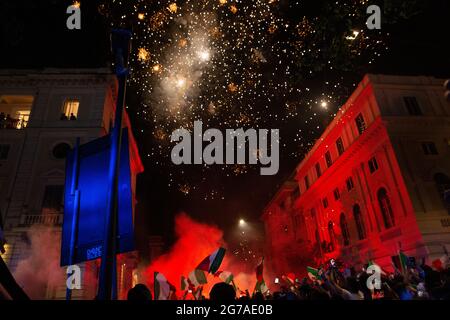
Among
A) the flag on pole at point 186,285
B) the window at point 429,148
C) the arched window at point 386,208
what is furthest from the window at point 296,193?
the flag on pole at point 186,285

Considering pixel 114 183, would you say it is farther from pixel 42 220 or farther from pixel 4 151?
pixel 4 151

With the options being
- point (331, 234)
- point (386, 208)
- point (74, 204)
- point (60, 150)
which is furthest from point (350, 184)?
point (74, 204)

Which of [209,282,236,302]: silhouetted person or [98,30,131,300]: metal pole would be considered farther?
[98,30,131,300]: metal pole

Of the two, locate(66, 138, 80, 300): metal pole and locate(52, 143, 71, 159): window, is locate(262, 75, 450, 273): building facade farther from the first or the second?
locate(52, 143, 71, 159): window

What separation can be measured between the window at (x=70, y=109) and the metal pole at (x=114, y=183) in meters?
21.0

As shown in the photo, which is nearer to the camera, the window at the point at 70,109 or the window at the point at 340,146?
the window at the point at 70,109

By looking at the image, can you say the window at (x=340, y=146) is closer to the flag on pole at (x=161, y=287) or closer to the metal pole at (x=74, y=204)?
the flag on pole at (x=161, y=287)

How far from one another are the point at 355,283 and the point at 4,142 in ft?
80.7

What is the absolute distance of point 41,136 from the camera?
2227cm

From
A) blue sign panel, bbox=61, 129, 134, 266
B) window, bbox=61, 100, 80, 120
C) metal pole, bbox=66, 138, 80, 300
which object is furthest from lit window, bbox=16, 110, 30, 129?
blue sign panel, bbox=61, 129, 134, 266

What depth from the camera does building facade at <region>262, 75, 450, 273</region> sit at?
21.6 metres

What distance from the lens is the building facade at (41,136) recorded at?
60.3ft

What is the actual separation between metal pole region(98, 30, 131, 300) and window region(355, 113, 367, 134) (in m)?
26.6
